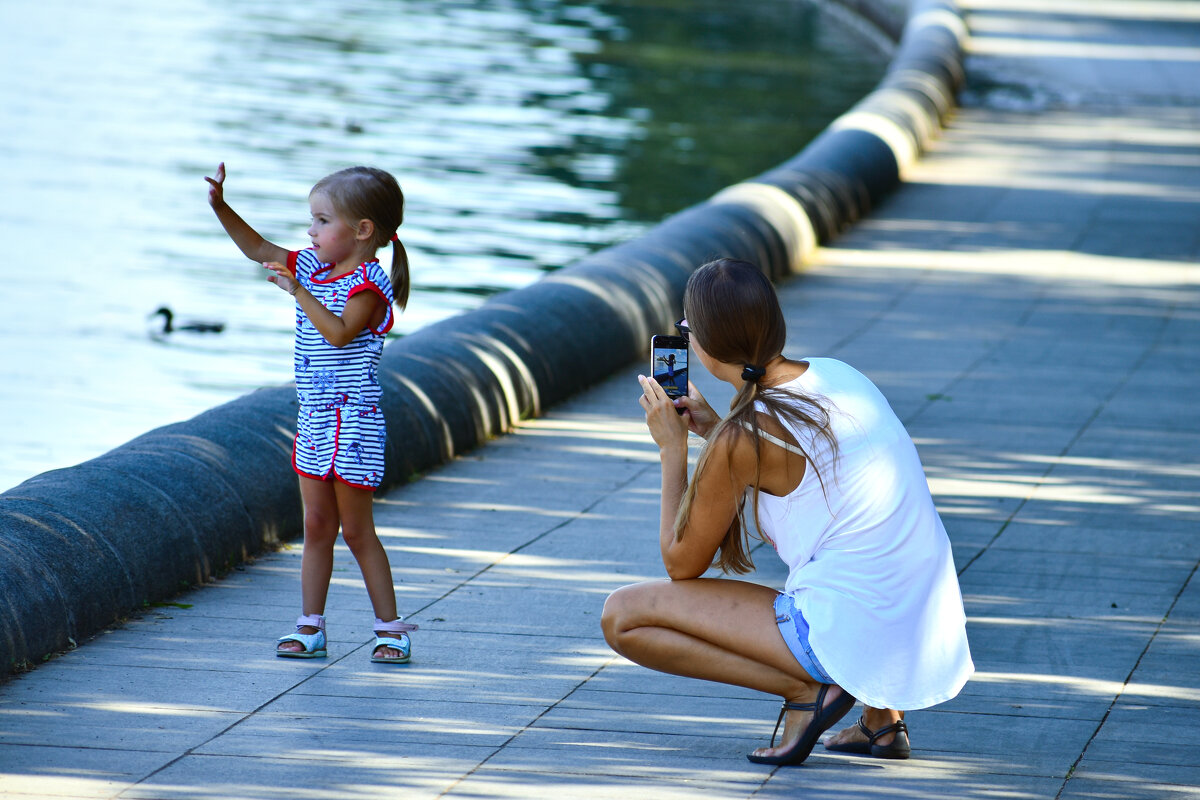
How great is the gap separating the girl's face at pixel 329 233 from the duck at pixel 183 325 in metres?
7.34

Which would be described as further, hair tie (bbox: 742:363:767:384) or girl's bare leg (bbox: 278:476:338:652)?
girl's bare leg (bbox: 278:476:338:652)

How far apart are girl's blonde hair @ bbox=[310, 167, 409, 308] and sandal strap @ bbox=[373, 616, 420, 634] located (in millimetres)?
996

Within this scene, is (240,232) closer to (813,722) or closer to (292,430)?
(292,430)

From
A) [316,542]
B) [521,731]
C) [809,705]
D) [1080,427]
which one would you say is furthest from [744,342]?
[1080,427]

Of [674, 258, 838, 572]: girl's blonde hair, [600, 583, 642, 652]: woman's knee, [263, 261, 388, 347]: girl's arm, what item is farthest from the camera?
[263, 261, 388, 347]: girl's arm

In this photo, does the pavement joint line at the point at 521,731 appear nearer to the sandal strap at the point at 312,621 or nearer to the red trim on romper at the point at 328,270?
the sandal strap at the point at 312,621

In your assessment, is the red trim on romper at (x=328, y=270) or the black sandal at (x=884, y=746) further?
the red trim on romper at (x=328, y=270)

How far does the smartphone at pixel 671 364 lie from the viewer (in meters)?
→ 4.63

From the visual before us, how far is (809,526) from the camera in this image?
14.6 feet

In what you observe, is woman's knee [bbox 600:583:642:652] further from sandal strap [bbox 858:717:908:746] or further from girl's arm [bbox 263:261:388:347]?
girl's arm [bbox 263:261:388:347]

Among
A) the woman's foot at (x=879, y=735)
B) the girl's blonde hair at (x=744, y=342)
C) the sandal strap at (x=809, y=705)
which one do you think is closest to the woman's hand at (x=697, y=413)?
the girl's blonde hair at (x=744, y=342)

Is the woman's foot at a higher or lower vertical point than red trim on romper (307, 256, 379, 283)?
lower

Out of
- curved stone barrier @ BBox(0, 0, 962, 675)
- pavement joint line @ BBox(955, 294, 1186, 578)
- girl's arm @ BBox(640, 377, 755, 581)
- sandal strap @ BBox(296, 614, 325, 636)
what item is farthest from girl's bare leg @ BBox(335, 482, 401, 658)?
pavement joint line @ BBox(955, 294, 1186, 578)

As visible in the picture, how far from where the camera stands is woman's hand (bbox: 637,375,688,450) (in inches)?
180
